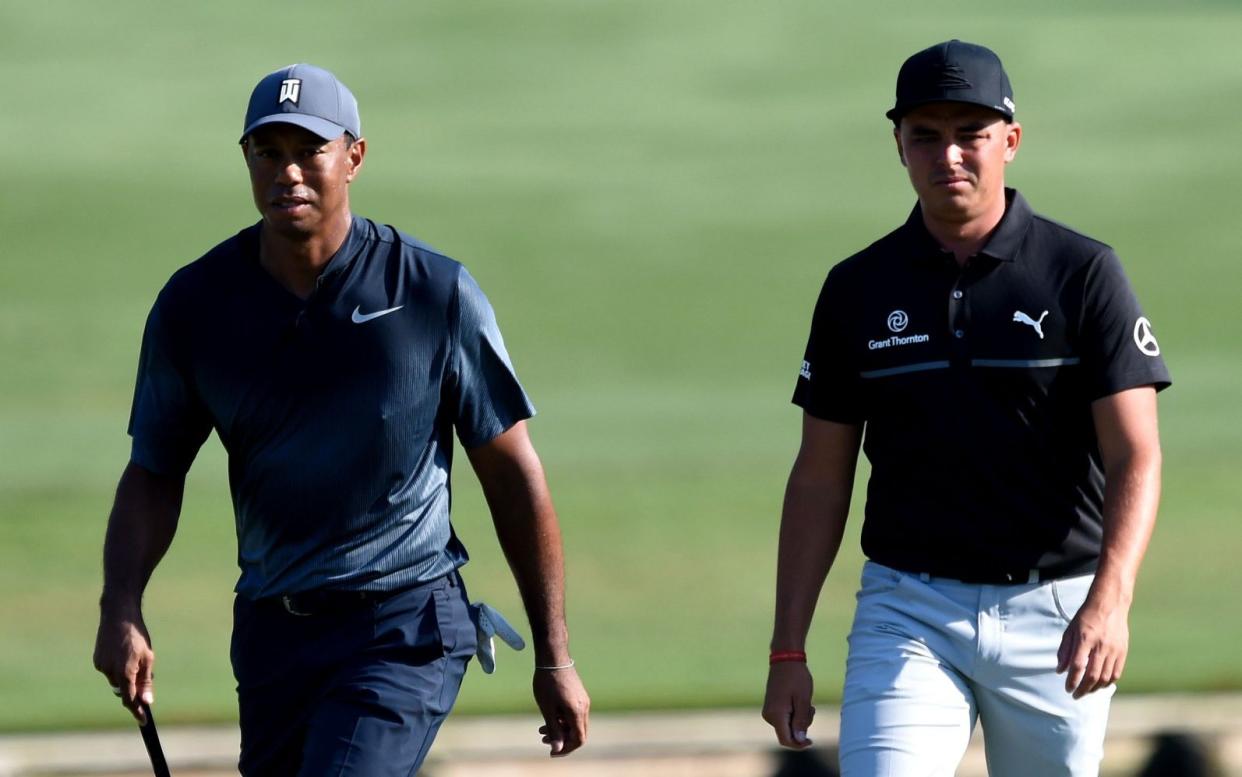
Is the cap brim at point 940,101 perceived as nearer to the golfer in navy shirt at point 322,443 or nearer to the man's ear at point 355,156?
the golfer in navy shirt at point 322,443

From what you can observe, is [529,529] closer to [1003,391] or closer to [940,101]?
[1003,391]

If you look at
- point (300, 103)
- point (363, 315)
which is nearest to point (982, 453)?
point (363, 315)

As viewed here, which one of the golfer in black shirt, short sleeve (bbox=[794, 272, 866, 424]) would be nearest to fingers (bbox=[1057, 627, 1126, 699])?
the golfer in black shirt

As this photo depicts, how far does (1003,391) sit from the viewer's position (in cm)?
446

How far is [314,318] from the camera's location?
4.58m

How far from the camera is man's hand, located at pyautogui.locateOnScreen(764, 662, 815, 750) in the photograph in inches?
181

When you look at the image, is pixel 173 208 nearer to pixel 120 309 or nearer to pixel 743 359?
pixel 120 309

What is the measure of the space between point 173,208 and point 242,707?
9618 millimetres

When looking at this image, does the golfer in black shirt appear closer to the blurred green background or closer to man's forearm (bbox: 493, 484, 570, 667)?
man's forearm (bbox: 493, 484, 570, 667)

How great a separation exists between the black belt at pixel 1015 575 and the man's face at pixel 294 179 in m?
1.45

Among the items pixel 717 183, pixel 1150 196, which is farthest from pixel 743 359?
pixel 1150 196

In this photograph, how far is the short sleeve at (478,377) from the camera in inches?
182

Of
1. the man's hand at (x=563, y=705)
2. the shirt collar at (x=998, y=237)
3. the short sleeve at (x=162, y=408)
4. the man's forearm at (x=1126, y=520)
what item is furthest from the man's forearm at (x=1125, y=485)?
the short sleeve at (x=162, y=408)

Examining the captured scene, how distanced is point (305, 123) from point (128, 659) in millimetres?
1137
